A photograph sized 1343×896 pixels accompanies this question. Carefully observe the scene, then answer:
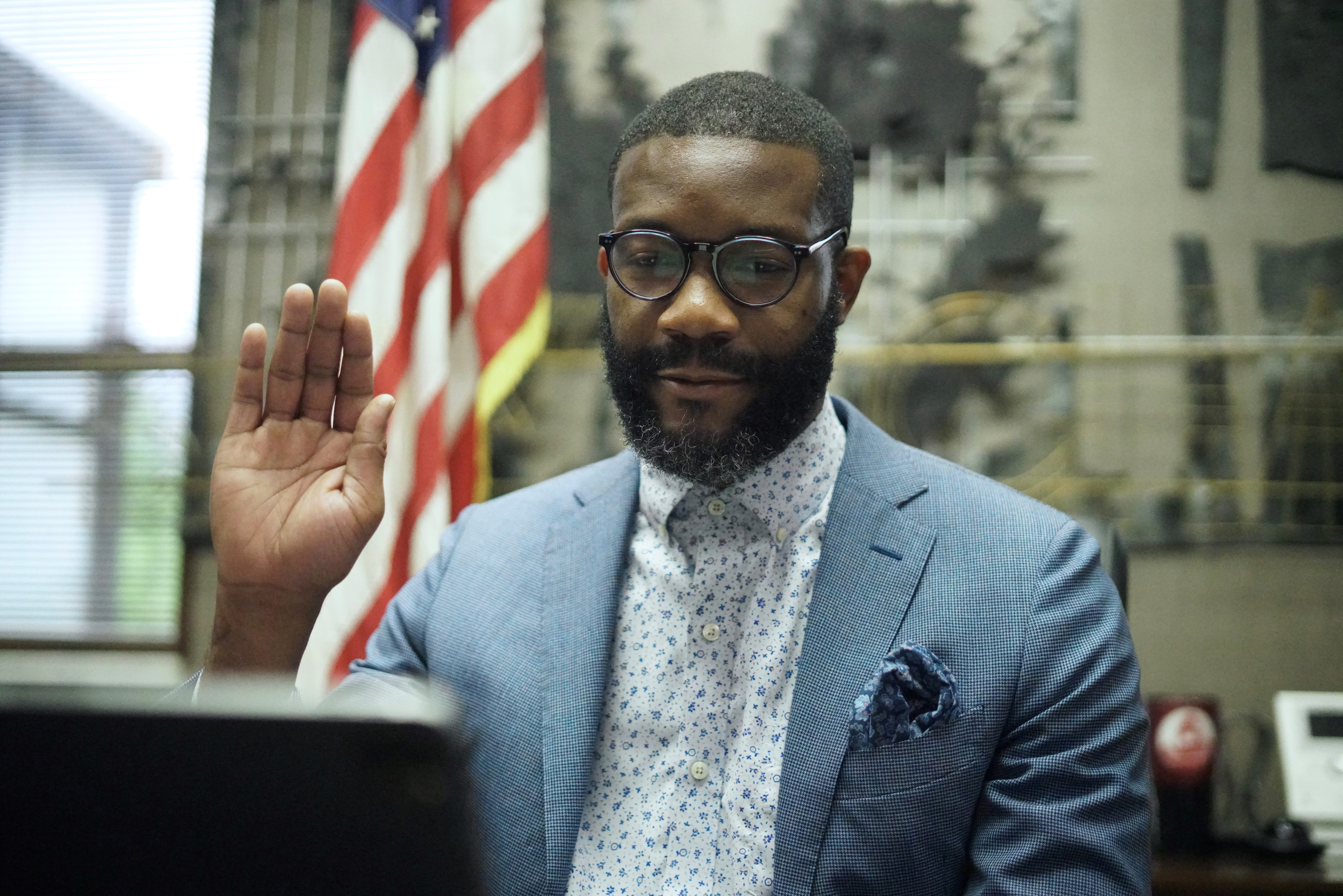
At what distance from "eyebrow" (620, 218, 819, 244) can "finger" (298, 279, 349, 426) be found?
363 mm

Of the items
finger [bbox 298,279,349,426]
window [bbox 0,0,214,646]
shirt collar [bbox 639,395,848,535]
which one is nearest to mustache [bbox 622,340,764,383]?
shirt collar [bbox 639,395,848,535]

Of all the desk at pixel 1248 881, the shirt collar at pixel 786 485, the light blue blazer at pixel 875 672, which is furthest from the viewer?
the desk at pixel 1248 881

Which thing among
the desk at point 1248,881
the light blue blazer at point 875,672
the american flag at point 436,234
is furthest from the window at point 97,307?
the desk at point 1248,881

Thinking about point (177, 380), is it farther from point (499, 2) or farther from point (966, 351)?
point (966, 351)

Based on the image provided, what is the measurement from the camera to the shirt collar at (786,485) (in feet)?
4.58

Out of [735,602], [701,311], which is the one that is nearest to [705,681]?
[735,602]

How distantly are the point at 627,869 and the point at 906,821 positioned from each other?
1.08 feet

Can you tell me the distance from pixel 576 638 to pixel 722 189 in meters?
0.58

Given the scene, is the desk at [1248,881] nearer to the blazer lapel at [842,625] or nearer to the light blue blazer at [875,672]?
the light blue blazer at [875,672]

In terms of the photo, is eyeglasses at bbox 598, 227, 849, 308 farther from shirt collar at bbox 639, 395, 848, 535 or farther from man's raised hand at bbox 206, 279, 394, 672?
man's raised hand at bbox 206, 279, 394, 672

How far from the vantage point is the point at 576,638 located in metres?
1.38

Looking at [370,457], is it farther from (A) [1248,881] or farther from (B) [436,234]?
(A) [1248,881]

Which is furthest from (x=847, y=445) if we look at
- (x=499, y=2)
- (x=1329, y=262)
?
A: (x=1329, y=262)

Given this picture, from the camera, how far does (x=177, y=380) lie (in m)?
2.93
